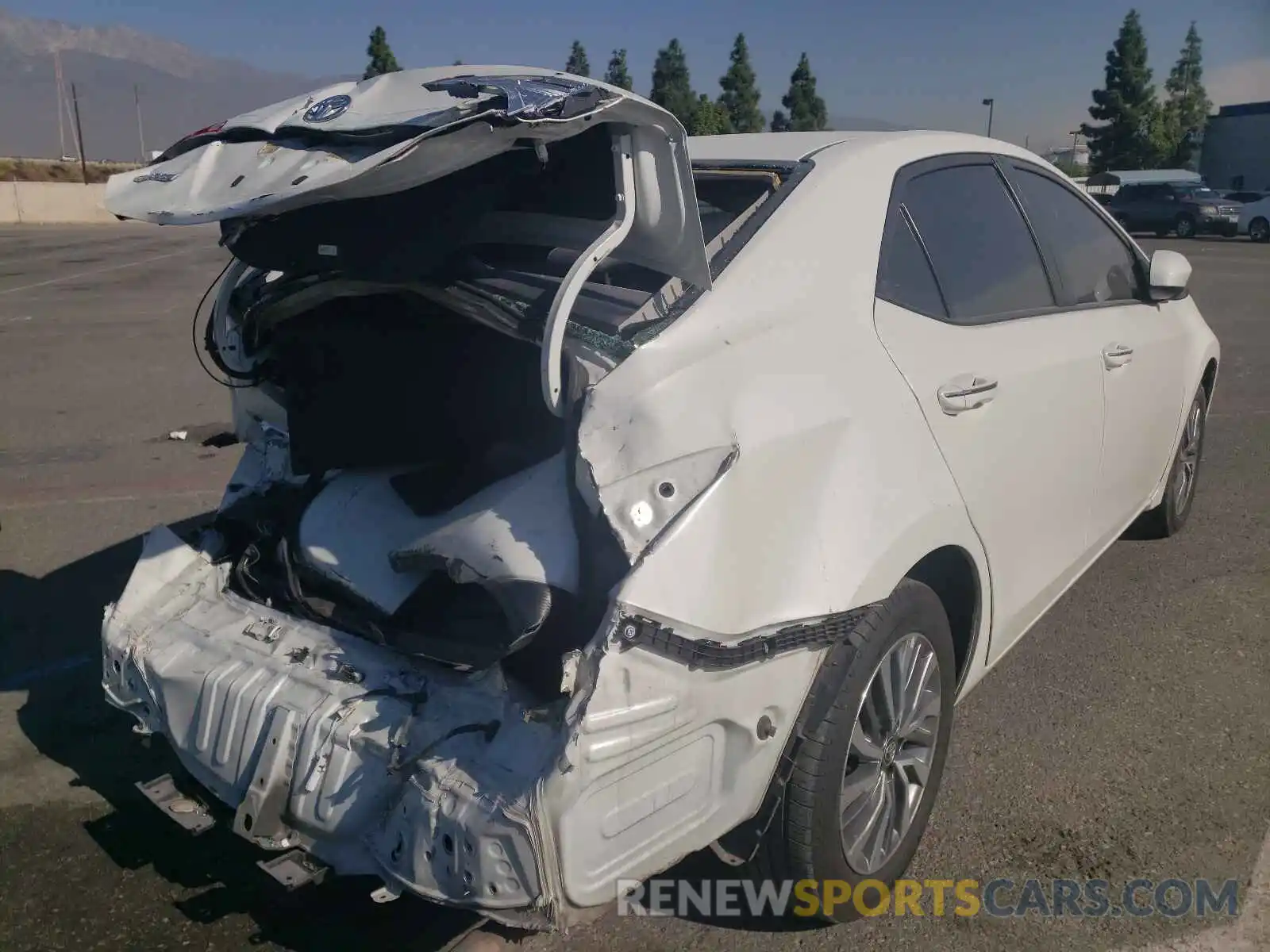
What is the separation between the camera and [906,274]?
2750mm

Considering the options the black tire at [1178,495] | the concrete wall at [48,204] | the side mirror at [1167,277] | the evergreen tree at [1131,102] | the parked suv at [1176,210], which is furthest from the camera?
the evergreen tree at [1131,102]

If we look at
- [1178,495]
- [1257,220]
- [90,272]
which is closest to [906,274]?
[1178,495]

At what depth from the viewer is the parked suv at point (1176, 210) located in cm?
2847

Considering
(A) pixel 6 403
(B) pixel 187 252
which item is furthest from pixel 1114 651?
(B) pixel 187 252

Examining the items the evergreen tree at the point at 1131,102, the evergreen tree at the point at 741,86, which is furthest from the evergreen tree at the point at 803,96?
the evergreen tree at the point at 1131,102

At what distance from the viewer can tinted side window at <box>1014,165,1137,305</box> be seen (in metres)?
3.56

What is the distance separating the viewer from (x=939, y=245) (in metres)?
2.94

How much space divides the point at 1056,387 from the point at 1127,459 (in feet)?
3.06

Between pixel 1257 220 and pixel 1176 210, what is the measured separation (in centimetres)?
199

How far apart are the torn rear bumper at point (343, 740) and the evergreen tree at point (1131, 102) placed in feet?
212

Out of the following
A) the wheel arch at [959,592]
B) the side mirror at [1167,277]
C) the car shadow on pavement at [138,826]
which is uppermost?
the side mirror at [1167,277]

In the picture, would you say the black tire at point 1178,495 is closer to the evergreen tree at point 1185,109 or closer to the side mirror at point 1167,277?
the side mirror at point 1167,277

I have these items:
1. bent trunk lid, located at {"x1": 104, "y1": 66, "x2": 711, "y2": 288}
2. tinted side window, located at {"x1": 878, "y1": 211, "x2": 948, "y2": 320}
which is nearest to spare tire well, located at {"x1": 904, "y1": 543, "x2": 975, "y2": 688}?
tinted side window, located at {"x1": 878, "y1": 211, "x2": 948, "y2": 320}

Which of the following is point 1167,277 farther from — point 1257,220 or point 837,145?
point 1257,220
